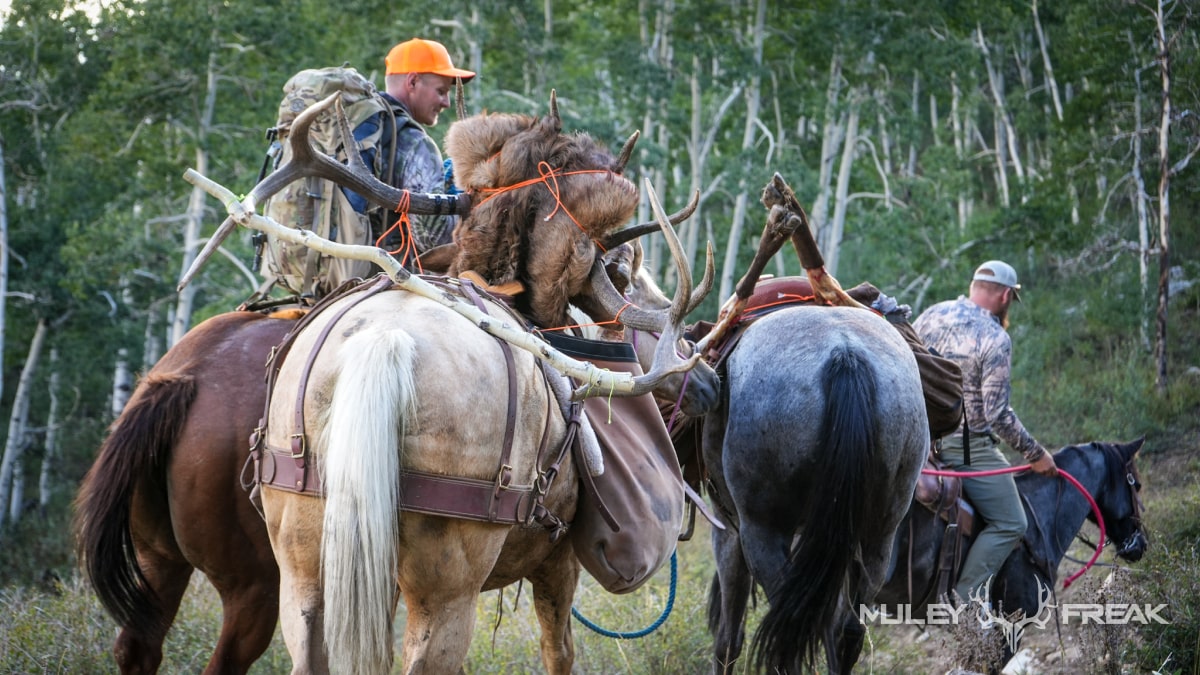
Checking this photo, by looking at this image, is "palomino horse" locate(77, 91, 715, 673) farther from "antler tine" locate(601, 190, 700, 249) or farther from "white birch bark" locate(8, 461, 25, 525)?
"white birch bark" locate(8, 461, 25, 525)

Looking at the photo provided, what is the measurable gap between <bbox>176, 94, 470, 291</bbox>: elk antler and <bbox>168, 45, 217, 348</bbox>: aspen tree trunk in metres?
16.6

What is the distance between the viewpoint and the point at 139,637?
416 cm

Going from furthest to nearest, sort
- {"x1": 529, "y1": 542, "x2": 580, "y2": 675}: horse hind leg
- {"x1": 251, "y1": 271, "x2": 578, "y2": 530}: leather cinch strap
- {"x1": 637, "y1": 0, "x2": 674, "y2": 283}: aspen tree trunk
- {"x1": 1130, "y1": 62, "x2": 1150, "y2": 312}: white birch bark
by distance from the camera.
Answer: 1. {"x1": 637, "y1": 0, "x2": 674, "y2": 283}: aspen tree trunk
2. {"x1": 1130, "y1": 62, "x2": 1150, "y2": 312}: white birch bark
3. {"x1": 529, "y1": 542, "x2": 580, "y2": 675}: horse hind leg
4. {"x1": 251, "y1": 271, "x2": 578, "y2": 530}: leather cinch strap

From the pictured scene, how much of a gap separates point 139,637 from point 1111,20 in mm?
19354

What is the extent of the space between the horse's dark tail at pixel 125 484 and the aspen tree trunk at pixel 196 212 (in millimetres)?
16359

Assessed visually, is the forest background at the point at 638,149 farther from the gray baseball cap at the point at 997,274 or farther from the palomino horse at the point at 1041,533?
the gray baseball cap at the point at 997,274

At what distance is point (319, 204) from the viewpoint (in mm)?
4801

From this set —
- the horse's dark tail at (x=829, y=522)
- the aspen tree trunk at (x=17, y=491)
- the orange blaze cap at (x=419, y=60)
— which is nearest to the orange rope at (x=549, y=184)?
the horse's dark tail at (x=829, y=522)

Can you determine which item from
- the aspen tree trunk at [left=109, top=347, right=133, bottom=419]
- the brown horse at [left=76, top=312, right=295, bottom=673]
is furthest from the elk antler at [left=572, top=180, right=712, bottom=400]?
the aspen tree trunk at [left=109, top=347, right=133, bottom=419]

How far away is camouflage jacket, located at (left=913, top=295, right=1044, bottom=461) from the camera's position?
623 centimetres

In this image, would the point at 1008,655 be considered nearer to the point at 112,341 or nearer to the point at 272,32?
the point at 272,32

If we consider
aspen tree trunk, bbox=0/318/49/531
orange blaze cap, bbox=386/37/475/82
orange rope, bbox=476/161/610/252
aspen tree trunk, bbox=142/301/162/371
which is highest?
orange blaze cap, bbox=386/37/475/82

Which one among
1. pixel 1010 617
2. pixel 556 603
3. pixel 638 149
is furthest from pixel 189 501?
pixel 638 149

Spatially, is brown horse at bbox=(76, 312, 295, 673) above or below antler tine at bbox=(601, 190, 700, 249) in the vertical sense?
below
